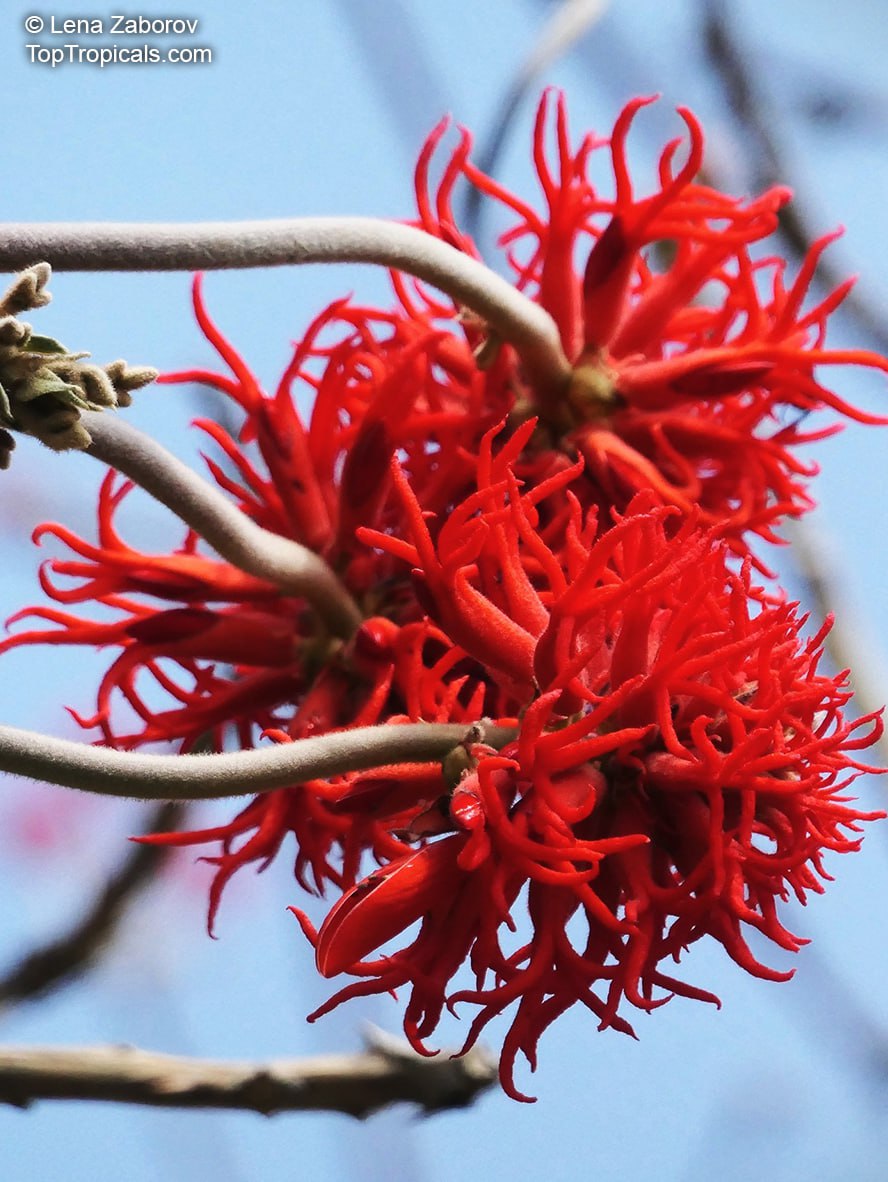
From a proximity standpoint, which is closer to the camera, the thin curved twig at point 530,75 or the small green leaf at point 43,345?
the small green leaf at point 43,345

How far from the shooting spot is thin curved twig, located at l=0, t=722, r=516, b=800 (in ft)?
2.25

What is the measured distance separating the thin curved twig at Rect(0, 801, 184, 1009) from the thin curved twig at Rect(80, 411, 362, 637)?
58 centimetres

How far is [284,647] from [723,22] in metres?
1.36

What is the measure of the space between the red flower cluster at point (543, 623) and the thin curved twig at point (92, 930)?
1.74ft

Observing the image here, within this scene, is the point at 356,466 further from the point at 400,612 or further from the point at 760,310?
the point at 760,310

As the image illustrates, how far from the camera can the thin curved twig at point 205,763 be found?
687 millimetres

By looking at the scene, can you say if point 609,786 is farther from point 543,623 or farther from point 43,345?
point 43,345

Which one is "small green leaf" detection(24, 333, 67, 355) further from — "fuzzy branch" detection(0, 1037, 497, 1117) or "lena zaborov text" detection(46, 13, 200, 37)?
"lena zaborov text" detection(46, 13, 200, 37)

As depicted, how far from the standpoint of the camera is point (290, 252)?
0.86 m

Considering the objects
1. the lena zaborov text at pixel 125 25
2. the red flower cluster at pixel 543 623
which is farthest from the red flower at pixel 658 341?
the lena zaborov text at pixel 125 25

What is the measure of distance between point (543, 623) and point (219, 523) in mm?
197

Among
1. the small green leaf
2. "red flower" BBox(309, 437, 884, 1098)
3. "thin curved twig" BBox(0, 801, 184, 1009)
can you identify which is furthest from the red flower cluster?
"thin curved twig" BBox(0, 801, 184, 1009)

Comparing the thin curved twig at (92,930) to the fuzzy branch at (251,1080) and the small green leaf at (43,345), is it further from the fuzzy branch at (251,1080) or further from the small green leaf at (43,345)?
the small green leaf at (43,345)

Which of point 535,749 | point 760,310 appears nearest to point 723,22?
point 760,310
